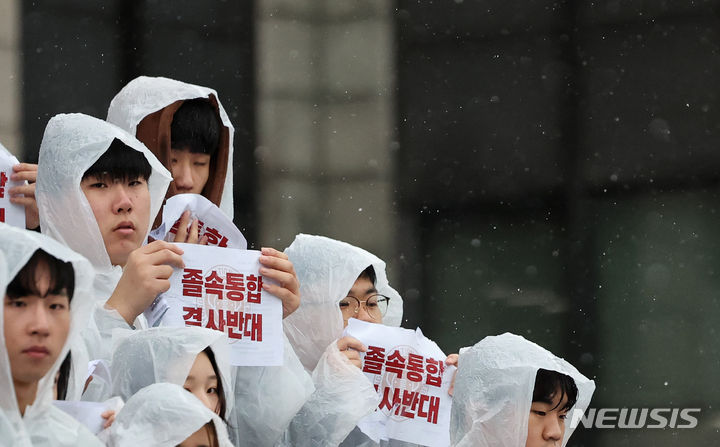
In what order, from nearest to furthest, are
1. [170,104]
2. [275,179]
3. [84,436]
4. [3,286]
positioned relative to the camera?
1. [3,286]
2. [84,436]
3. [170,104]
4. [275,179]

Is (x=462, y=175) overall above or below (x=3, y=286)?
below

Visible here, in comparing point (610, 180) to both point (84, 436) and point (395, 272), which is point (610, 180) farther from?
point (84, 436)

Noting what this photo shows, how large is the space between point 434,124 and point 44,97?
1671 millimetres

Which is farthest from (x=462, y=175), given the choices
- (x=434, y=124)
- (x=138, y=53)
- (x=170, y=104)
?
(x=170, y=104)

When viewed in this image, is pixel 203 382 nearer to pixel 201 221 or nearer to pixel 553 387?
pixel 201 221

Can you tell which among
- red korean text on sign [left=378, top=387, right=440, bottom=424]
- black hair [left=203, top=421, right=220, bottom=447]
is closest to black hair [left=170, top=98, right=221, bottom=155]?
red korean text on sign [left=378, top=387, right=440, bottom=424]

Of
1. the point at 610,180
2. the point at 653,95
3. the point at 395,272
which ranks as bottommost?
the point at 395,272

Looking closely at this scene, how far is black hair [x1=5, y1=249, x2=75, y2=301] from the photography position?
6.66ft

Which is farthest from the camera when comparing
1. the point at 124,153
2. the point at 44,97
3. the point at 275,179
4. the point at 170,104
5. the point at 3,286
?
the point at 275,179

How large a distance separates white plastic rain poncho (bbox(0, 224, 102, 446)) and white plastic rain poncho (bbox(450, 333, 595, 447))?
1.13 metres

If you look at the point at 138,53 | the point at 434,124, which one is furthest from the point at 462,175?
the point at 138,53

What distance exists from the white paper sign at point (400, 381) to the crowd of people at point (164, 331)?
36 mm

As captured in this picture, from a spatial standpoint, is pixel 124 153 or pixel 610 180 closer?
pixel 124 153

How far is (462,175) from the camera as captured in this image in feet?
19.8
